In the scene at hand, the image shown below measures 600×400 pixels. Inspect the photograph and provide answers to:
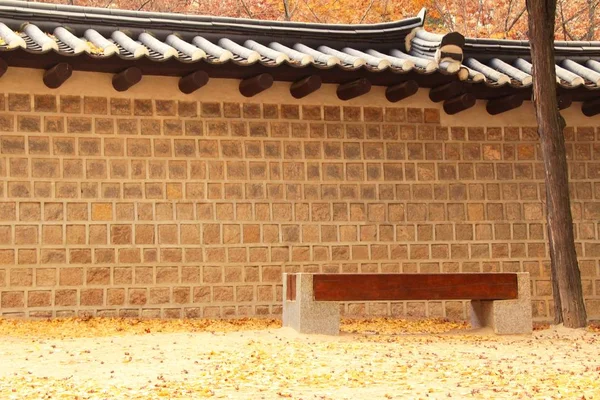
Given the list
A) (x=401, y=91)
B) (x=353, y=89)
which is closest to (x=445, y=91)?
(x=401, y=91)

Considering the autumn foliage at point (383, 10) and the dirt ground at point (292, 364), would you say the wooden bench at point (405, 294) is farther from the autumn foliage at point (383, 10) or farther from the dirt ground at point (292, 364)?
the autumn foliage at point (383, 10)

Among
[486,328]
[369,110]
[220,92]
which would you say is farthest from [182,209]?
[486,328]

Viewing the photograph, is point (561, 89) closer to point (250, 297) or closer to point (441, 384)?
point (250, 297)

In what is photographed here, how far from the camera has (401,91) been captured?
966 cm

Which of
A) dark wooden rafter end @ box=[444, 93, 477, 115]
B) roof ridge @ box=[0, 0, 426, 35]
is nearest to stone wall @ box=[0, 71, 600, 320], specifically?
dark wooden rafter end @ box=[444, 93, 477, 115]

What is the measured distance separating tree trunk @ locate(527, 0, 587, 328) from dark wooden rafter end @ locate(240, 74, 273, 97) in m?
2.56

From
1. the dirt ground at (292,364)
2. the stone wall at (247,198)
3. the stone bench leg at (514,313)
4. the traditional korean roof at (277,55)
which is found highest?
the traditional korean roof at (277,55)

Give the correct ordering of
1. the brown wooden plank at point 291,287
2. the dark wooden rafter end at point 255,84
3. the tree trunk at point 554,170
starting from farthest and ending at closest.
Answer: the dark wooden rafter end at point 255,84 → the tree trunk at point 554,170 → the brown wooden plank at point 291,287

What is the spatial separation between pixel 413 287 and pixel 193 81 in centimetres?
298

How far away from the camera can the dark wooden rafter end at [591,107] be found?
10383mm

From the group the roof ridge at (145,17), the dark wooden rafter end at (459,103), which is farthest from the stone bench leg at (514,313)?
the roof ridge at (145,17)

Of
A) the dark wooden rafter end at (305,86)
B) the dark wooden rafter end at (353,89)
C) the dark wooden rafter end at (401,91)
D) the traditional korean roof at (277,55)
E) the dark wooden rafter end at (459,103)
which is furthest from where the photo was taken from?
the dark wooden rafter end at (459,103)

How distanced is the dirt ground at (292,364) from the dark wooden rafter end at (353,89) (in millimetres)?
2662

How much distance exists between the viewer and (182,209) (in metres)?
9.23
